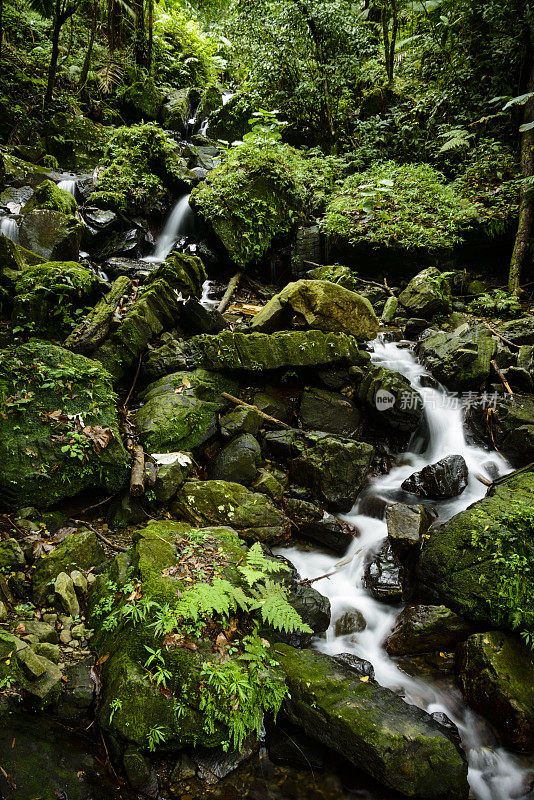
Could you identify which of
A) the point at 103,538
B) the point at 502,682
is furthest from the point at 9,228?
the point at 502,682

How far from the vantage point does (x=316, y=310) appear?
686cm

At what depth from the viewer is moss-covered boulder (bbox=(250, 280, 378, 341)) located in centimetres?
689

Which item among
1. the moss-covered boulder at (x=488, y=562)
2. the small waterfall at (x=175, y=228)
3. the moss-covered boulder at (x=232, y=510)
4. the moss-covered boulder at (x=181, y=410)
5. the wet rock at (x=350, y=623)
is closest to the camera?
the moss-covered boulder at (x=488, y=562)

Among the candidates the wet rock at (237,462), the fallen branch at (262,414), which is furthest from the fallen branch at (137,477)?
the fallen branch at (262,414)

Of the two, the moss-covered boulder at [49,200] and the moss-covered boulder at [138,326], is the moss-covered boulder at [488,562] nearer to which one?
the moss-covered boulder at [138,326]

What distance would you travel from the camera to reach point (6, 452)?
3955 mm

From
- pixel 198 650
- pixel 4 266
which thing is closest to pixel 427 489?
pixel 198 650

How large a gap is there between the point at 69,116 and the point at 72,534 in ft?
43.3

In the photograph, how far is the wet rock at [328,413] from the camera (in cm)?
632

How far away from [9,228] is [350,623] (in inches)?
334

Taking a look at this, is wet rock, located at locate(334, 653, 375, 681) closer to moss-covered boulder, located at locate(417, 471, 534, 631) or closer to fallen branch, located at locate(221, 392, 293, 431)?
moss-covered boulder, located at locate(417, 471, 534, 631)

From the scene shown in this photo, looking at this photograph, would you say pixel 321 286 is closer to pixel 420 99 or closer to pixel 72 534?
pixel 72 534

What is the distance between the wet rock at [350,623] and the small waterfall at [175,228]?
9273 millimetres

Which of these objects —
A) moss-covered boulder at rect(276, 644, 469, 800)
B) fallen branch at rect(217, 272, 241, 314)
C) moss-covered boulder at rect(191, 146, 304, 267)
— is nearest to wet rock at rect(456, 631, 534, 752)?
moss-covered boulder at rect(276, 644, 469, 800)
